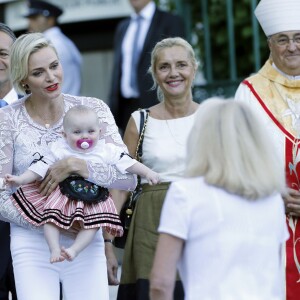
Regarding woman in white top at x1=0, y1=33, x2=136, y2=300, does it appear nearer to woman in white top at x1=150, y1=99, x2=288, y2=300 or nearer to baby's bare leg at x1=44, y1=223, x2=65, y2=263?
baby's bare leg at x1=44, y1=223, x2=65, y2=263

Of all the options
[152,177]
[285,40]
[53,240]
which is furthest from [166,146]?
[53,240]

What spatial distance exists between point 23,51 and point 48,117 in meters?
0.35

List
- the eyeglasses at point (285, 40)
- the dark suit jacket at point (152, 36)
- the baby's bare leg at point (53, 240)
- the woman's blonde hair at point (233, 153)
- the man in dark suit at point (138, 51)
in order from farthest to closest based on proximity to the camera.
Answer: the man in dark suit at point (138, 51), the dark suit jacket at point (152, 36), the eyeglasses at point (285, 40), the baby's bare leg at point (53, 240), the woman's blonde hair at point (233, 153)

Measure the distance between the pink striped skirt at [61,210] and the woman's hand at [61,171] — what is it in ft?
0.11

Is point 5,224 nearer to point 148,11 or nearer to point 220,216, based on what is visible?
point 220,216

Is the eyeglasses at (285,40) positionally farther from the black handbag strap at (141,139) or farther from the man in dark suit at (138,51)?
the man in dark suit at (138,51)

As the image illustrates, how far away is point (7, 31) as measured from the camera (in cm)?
682

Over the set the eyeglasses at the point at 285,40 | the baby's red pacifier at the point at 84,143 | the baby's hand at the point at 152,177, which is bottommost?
the baby's hand at the point at 152,177

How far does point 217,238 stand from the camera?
4.78m

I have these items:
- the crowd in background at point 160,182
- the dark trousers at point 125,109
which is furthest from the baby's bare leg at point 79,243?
the dark trousers at point 125,109

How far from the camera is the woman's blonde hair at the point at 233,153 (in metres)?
A: 4.75

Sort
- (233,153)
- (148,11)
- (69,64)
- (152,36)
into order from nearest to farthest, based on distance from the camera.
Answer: (233,153), (152,36), (148,11), (69,64)

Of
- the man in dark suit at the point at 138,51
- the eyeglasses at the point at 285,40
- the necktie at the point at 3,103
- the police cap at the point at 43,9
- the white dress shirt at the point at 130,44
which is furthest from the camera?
the police cap at the point at 43,9

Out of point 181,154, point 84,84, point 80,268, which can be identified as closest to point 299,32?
A: point 181,154
